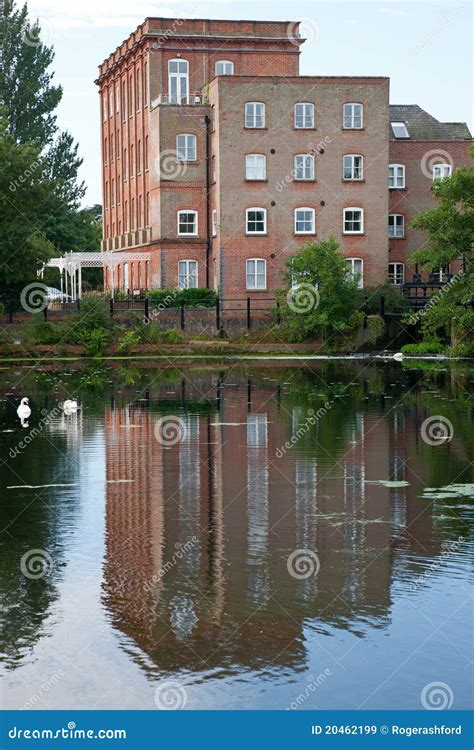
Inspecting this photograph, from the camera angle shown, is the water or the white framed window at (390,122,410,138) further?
the white framed window at (390,122,410,138)

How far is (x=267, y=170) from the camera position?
203 ft

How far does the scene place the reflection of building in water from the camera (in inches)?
403

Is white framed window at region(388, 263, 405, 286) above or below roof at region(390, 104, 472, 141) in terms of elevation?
below

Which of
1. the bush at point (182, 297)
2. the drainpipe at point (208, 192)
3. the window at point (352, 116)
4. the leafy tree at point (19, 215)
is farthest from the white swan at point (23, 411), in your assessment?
the window at point (352, 116)

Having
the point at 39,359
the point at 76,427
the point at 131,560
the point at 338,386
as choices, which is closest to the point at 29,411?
the point at 76,427

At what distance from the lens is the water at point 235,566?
914 cm

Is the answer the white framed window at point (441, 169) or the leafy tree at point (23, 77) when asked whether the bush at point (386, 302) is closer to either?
the white framed window at point (441, 169)

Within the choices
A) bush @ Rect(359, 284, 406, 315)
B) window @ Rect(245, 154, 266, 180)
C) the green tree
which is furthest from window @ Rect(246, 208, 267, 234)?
the green tree

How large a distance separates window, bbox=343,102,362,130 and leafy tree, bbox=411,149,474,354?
15.7 meters

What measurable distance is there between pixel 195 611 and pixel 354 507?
5.06 meters

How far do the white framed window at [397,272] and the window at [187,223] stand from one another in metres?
11.2

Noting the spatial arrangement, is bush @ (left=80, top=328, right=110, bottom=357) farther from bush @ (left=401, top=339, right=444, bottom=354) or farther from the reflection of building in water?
the reflection of building in water
